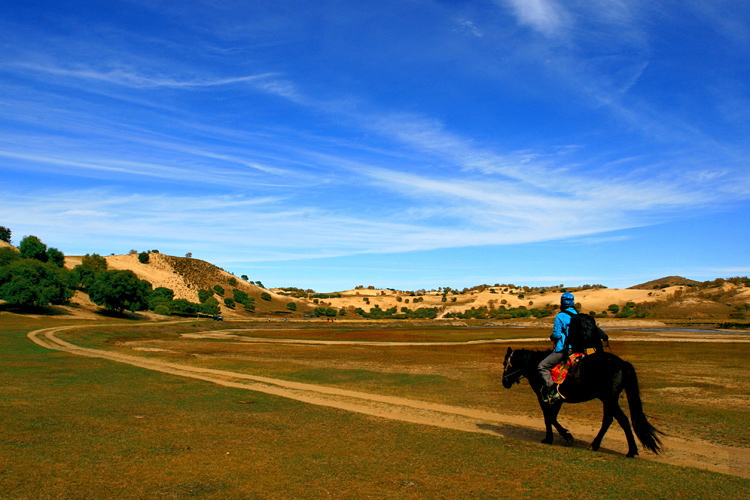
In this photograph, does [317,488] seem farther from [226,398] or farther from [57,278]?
[57,278]

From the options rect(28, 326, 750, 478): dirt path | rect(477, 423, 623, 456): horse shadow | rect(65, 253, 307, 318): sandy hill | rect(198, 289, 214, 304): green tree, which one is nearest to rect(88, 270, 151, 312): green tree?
rect(65, 253, 307, 318): sandy hill

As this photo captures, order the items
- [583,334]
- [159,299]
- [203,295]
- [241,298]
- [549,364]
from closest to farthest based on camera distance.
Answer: [583,334]
[549,364]
[159,299]
[203,295]
[241,298]

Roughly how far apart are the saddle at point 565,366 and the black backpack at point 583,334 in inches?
4.3

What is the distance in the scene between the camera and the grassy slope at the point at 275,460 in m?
8.02

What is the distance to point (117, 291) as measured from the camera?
286 ft

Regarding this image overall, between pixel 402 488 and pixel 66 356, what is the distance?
92.2 feet

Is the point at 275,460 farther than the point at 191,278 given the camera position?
No

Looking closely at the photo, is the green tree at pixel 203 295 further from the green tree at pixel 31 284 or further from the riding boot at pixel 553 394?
the riding boot at pixel 553 394

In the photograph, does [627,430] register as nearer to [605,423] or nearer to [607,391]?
[605,423]

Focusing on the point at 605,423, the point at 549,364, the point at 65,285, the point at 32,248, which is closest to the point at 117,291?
the point at 65,285

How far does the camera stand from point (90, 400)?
1551cm

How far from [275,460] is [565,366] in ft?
21.8

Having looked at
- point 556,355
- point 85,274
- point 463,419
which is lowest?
point 463,419

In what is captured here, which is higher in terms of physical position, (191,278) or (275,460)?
(191,278)
